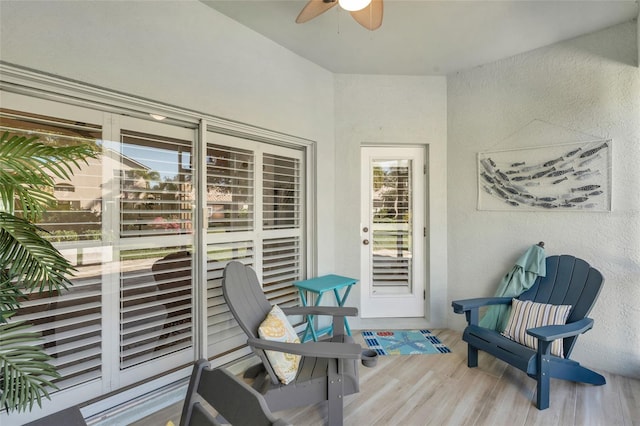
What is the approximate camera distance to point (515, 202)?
10.1 ft

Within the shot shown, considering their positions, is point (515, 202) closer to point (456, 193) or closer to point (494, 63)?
point (456, 193)

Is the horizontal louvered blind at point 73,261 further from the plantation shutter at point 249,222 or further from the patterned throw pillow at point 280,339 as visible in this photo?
the patterned throw pillow at point 280,339

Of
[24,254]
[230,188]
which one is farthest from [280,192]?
[24,254]

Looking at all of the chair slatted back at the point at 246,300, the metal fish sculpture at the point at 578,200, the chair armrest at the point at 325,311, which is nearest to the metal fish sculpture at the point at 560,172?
the metal fish sculpture at the point at 578,200

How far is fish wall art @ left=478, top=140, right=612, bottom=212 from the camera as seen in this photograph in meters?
2.66

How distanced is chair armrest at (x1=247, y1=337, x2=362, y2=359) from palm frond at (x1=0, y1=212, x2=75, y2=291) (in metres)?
1.05

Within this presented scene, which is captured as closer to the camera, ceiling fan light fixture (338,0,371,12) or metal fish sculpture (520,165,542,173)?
ceiling fan light fixture (338,0,371,12)

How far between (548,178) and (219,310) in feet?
10.4

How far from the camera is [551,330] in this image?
2141 mm

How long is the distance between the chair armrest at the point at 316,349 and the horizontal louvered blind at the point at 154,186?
3.55 ft

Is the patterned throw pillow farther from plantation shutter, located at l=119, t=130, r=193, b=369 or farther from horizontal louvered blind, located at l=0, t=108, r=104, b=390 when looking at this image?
horizontal louvered blind, located at l=0, t=108, r=104, b=390

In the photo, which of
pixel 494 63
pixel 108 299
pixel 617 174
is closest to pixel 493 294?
pixel 617 174

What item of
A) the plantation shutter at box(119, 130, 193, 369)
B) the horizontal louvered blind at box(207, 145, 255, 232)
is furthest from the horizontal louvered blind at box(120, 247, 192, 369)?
the horizontal louvered blind at box(207, 145, 255, 232)

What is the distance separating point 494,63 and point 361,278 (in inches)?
105
